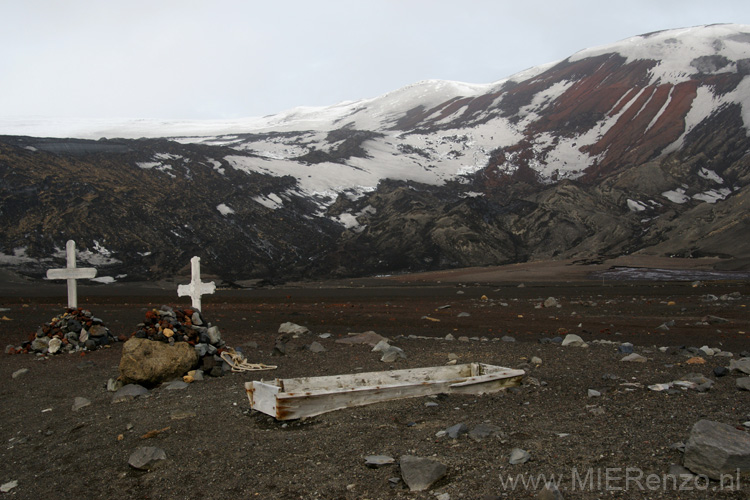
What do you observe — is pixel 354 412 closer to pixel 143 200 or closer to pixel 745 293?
pixel 745 293

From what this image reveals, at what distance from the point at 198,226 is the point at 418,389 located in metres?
42.0

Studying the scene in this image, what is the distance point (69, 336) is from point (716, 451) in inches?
439

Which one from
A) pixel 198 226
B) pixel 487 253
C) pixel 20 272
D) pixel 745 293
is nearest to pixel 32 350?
pixel 745 293

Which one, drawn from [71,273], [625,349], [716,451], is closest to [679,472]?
[716,451]

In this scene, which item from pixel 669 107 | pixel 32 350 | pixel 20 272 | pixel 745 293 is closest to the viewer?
pixel 32 350

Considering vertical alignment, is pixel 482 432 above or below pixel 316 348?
above

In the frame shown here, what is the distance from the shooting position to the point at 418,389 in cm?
645

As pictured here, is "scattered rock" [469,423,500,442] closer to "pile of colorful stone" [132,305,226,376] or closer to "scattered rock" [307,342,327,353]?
"pile of colorful stone" [132,305,226,376]

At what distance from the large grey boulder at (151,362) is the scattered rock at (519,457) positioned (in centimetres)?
545

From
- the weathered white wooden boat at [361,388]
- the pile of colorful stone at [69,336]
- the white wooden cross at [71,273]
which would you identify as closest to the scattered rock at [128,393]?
the weathered white wooden boat at [361,388]

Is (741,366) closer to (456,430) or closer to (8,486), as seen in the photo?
(456,430)

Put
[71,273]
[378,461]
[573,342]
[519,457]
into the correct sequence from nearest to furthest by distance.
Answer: [519,457] → [378,461] → [573,342] → [71,273]

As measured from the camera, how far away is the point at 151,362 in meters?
8.13

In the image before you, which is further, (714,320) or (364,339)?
(714,320)
